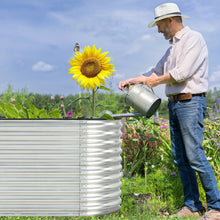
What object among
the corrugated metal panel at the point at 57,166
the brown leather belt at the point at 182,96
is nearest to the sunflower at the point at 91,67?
the corrugated metal panel at the point at 57,166

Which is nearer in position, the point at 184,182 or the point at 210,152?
the point at 184,182

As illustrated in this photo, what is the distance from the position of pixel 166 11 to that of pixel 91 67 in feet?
3.57

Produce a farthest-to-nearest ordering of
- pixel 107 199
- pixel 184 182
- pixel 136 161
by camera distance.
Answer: pixel 136 161
pixel 184 182
pixel 107 199

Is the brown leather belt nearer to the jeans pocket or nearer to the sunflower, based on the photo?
the jeans pocket

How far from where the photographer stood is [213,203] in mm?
2820

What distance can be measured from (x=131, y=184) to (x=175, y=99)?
1234 millimetres

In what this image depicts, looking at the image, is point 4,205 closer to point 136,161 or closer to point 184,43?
point 184,43

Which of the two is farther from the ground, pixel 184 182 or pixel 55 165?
pixel 55 165

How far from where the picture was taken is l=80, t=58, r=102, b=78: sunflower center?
2.14 metres

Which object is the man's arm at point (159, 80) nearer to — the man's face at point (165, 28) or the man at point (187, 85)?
the man at point (187, 85)

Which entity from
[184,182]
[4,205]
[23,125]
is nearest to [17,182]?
[4,205]

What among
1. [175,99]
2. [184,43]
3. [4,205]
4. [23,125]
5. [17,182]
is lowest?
[4,205]

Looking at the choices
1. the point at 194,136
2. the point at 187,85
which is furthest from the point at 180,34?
the point at 194,136

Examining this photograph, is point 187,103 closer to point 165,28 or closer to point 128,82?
point 128,82
